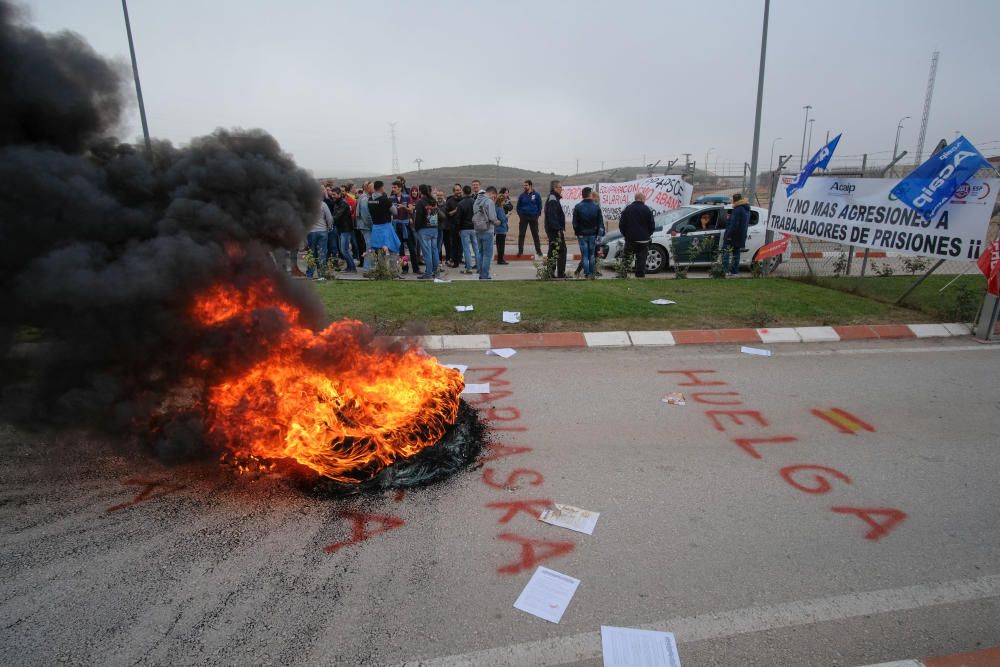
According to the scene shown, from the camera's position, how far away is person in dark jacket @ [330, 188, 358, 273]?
1102 cm

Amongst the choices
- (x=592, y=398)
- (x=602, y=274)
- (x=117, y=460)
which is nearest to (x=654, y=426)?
(x=592, y=398)

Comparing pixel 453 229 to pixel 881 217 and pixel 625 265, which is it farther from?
pixel 881 217

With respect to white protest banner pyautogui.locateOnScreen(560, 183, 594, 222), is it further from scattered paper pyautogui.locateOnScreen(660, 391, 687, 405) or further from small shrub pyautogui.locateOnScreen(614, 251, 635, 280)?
scattered paper pyautogui.locateOnScreen(660, 391, 687, 405)

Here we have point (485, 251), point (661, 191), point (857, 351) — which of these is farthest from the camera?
point (661, 191)

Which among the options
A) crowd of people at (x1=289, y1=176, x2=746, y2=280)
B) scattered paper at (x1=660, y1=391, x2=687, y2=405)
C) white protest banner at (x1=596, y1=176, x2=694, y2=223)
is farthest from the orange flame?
white protest banner at (x1=596, y1=176, x2=694, y2=223)

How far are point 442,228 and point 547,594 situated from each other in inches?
368

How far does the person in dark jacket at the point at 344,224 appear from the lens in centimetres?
1102

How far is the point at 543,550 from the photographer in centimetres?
298

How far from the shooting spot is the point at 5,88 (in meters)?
3.12

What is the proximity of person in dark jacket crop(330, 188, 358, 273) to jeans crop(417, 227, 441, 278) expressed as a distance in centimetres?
150

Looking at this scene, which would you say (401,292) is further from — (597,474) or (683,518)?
(683,518)

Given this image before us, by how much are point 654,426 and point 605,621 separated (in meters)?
2.23

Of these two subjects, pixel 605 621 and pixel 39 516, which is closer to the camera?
pixel 605 621

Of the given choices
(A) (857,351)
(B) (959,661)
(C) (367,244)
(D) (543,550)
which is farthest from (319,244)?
(B) (959,661)
